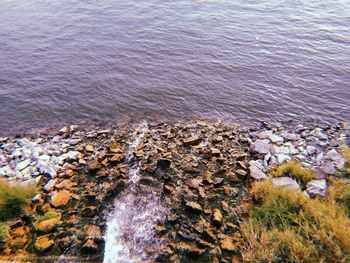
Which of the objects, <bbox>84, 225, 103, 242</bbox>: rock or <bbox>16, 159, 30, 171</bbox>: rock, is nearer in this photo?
<bbox>84, 225, 103, 242</bbox>: rock

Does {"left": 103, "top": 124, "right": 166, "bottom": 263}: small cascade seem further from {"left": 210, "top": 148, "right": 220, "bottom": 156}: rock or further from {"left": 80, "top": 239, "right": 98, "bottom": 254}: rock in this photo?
{"left": 210, "top": 148, "right": 220, "bottom": 156}: rock

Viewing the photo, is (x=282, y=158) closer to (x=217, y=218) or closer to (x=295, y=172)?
(x=295, y=172)

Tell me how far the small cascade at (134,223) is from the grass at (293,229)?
227 centimetres

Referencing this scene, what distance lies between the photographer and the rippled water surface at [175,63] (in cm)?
1035

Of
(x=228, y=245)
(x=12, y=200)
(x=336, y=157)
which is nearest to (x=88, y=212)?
(x=12, y=200)

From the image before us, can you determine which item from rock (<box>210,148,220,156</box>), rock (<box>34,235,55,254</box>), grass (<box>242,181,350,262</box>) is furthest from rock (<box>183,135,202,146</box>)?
rock (<box>34,235,55,254</box>)

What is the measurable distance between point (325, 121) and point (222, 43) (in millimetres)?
8223

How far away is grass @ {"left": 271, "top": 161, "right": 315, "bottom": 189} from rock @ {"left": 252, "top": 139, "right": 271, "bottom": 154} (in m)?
0.92

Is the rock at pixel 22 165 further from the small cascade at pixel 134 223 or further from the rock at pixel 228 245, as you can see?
the rock at pixel 228 245

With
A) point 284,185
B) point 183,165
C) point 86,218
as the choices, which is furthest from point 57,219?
point 284,185

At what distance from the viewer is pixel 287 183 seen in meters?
6.50

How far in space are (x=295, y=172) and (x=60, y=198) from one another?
6.83 meters

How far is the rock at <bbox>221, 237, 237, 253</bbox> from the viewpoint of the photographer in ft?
17.5

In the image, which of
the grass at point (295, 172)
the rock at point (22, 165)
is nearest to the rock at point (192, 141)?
the grass at point (295, 172)
